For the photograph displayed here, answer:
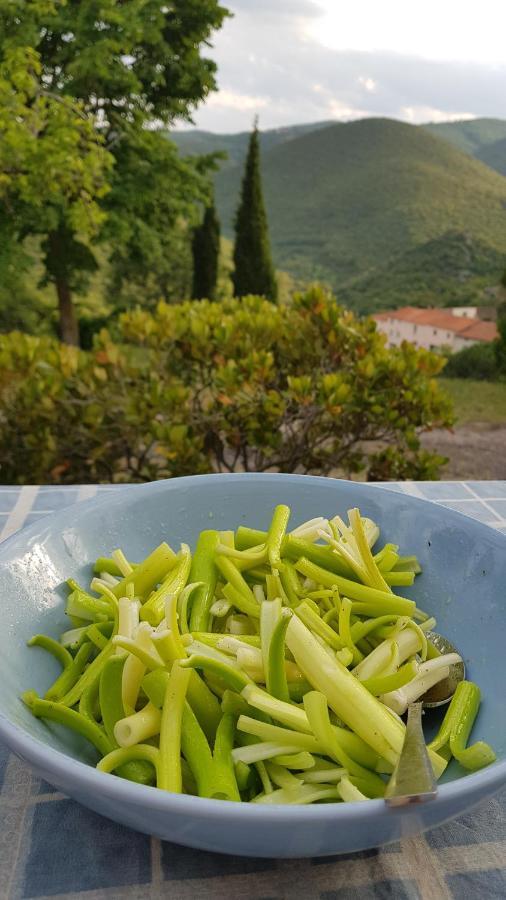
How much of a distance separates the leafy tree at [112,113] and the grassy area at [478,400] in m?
5.62

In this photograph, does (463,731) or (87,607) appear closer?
(463,731)

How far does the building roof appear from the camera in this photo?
18.7 m

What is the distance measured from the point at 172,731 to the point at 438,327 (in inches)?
797

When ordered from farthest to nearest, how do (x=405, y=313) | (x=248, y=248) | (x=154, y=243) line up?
1. (x=405, y=313)
2. (x=248, y=248)
3. (x=154, y=243)

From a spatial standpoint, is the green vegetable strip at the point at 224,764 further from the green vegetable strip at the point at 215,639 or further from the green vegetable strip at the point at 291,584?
the green vegetable strip at the point at 291,584

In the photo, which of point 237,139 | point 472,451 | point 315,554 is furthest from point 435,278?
point 315,554

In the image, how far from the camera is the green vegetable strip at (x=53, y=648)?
2.27 feet

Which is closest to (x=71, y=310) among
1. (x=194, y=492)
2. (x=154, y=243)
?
(x=154, y=243)

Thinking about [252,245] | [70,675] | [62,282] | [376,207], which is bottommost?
[62,282]

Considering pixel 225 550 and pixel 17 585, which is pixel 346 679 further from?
pixel 17 585

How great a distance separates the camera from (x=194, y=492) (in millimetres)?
959

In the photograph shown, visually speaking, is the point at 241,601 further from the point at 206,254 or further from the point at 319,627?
the point at 206,254

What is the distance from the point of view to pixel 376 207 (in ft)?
97.2

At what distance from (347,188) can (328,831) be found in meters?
33.9
